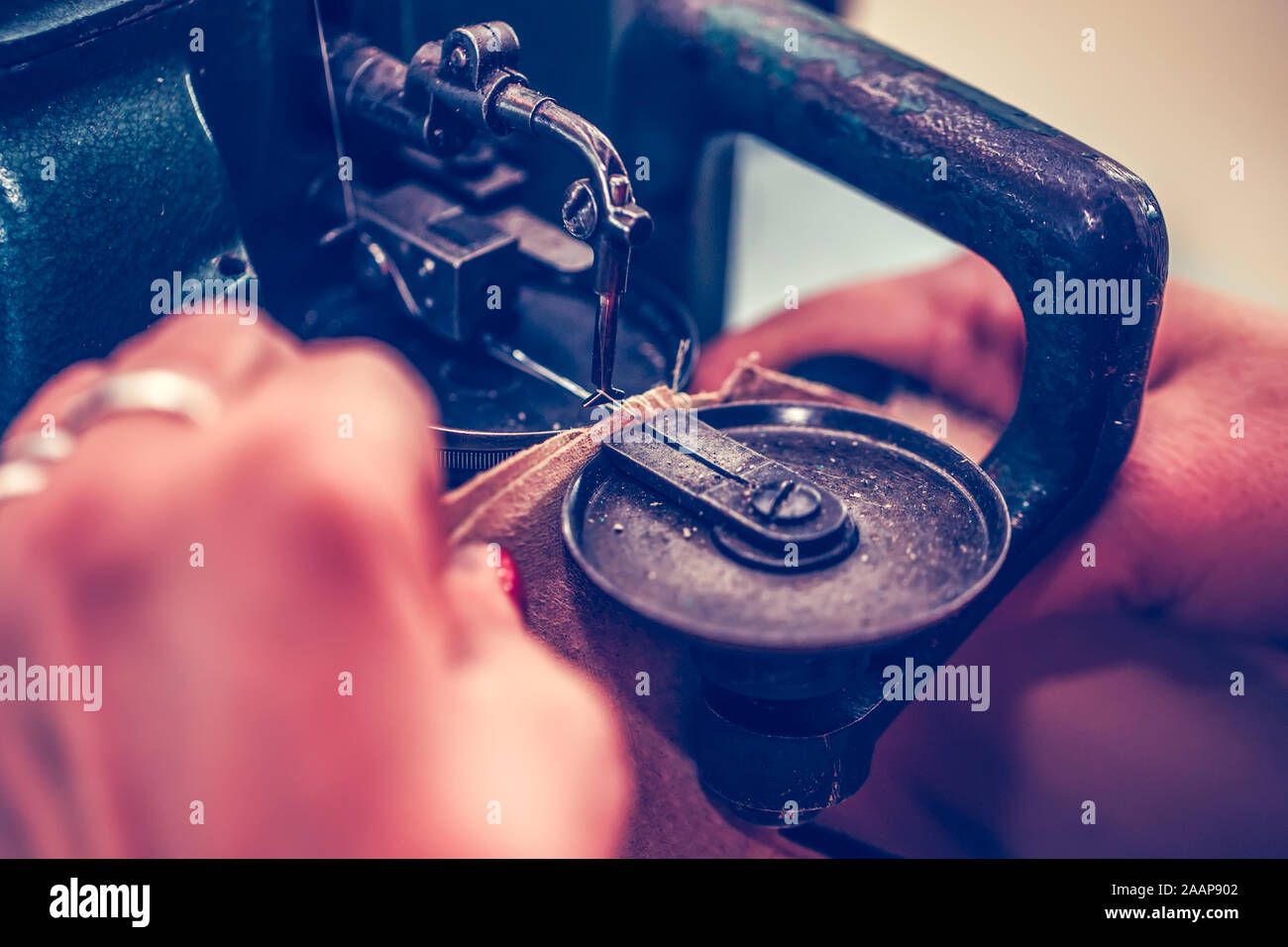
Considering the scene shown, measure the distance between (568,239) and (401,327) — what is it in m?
0.24

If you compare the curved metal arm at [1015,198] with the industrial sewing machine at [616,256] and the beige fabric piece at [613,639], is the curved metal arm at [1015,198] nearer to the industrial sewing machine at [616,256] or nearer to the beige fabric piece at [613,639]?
the industrial sewing machine at [616,256]

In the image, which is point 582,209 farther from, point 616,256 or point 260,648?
point 260,648

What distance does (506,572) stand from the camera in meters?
0.96

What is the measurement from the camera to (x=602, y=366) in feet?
3.26

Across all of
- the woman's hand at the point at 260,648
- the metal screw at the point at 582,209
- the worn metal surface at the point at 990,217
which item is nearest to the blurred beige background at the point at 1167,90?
the worn metal surface at the point at 990,217

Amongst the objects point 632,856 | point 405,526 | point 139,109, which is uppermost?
point 139,109

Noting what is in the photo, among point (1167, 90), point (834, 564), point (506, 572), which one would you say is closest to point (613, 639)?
point (506, 572)

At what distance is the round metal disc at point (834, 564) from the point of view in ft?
2.55

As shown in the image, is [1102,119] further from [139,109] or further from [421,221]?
[139,109]

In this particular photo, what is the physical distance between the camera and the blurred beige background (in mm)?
2092

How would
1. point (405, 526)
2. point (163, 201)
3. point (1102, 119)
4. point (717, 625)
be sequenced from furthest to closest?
point (1102, 119), point (163, 201), point (717, 625), point (405, 526)

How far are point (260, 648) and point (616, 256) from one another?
A: 45 centimetres

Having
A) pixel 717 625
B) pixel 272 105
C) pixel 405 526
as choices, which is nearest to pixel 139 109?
pixel 272 105

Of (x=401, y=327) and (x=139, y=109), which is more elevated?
(x=139, y=109)
